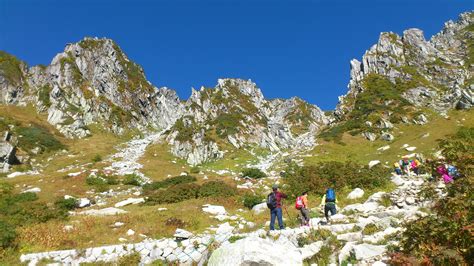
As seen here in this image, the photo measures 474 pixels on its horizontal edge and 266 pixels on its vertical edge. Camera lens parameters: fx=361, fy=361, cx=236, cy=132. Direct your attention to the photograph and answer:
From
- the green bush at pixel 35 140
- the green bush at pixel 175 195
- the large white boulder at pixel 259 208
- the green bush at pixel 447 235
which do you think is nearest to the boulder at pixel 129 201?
the green bush at pixel 175 195

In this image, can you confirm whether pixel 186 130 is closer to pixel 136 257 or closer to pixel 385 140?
pixel 385 140

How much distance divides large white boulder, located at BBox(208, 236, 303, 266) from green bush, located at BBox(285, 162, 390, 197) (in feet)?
47.4

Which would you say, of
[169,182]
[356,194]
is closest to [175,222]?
[356,194]

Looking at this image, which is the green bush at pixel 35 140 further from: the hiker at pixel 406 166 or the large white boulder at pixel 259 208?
the hiker at pixel 406 166

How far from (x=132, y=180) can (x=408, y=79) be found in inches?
2648

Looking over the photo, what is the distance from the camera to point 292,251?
10781 millimetres

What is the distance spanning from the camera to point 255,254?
32.0 ft

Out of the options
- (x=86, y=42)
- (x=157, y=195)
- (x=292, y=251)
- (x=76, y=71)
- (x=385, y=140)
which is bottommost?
(x=292, y=251)

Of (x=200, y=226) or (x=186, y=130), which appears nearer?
(x=200, y=226)

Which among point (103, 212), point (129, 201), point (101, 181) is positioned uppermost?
point (101, 181)

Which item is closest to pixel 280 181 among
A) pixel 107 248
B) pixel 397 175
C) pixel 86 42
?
pixel 397 175

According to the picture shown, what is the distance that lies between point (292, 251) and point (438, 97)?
226 feet

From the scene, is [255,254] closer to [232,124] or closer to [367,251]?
[367,251]

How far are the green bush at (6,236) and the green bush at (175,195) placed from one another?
1036cm
